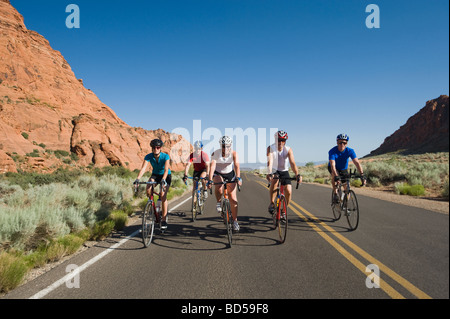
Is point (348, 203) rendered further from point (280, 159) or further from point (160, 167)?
point (160, 167)

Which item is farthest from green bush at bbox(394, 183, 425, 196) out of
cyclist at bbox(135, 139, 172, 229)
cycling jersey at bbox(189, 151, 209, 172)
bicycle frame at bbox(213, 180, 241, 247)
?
cyclist at bbox(135, 139, 172, 229)

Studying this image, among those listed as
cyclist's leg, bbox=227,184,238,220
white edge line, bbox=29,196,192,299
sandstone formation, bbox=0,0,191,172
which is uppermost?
sandstone formation, bbox=0,0,191,172

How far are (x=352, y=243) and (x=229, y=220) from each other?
259 cm

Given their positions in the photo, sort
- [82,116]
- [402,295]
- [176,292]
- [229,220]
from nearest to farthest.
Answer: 1. [402,295]
2. [176,292]
3. [229,220]
4. [82,116]

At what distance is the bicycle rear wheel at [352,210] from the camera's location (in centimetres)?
644

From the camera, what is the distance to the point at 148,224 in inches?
236

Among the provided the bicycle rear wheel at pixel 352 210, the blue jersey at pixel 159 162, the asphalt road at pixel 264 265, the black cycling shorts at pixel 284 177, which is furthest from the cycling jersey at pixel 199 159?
the bicycle rear wheel at pixel 352 210

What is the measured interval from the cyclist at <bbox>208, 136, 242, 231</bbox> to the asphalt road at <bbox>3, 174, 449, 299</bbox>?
2.55 ft

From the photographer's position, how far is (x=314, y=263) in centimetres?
439

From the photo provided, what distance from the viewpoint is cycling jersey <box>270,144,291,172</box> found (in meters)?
6.57

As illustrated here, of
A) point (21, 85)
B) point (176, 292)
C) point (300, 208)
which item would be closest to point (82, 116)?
point (21, 85)

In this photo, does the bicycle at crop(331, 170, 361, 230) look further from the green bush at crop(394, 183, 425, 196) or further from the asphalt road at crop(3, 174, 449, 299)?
the green bush at crop(394, 183, 425, 196)

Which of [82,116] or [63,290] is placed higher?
[82,116]
